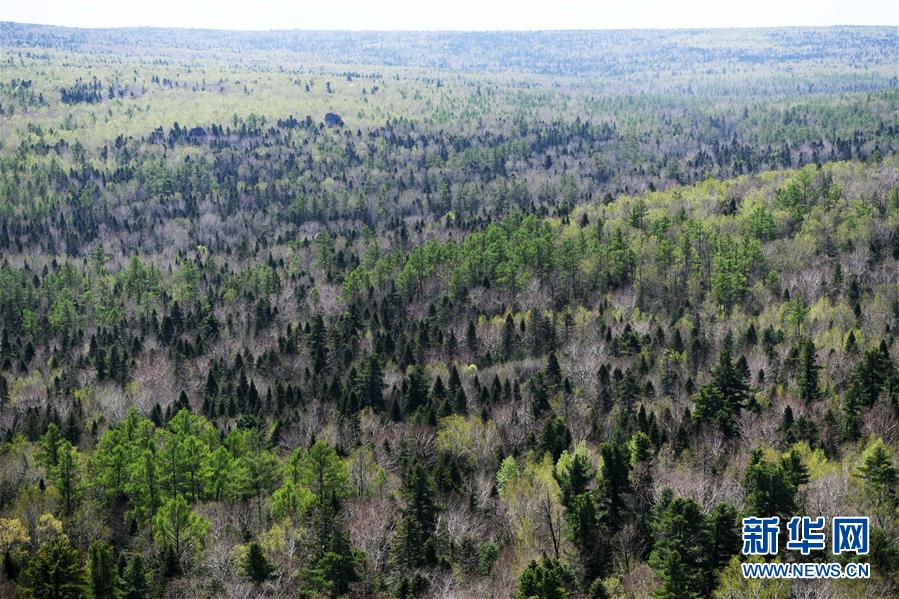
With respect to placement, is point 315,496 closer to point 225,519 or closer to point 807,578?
point 225,519

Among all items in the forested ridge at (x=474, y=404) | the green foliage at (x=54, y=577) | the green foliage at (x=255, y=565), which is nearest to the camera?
the green foliage at (x=54, y=577)

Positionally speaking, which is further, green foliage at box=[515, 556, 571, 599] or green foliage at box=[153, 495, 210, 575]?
green foliage at box=[153, 495, 210, 575]

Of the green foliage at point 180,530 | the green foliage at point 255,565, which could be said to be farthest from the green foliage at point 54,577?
the green foliage at point 255,565

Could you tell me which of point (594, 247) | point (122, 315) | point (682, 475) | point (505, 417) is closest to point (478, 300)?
point (594, 247)

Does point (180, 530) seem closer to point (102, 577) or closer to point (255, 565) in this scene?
point (255, 565)

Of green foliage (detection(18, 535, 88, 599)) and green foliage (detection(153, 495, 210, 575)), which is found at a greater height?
green foliage (detection(18, 535, 88, 599))

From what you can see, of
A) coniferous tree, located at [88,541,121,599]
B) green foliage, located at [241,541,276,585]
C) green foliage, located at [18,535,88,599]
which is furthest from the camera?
green foliage, located at [241,541,276,585]

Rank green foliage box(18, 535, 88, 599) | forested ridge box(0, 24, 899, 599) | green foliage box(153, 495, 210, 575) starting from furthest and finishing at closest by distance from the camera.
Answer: green foliage box(153, 495, 210, 575)
forested ridge box(0, 24, 899, 599)
green foliage box(18, 535, 88, 599)

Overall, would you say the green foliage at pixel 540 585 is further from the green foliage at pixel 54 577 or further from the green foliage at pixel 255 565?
the green foliage at pixel 54 577

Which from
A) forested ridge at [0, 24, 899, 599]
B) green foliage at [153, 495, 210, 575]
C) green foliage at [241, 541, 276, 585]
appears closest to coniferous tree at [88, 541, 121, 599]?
forested ridge at [0, 24, 899, 599]

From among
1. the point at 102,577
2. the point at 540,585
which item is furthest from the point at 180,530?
the point at 540,585

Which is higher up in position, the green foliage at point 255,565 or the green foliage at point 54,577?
the green foliage at point 54,577

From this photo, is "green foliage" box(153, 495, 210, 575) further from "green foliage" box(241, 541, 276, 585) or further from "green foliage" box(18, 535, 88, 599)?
"green foliage" box(18, 535, 88, 599)
